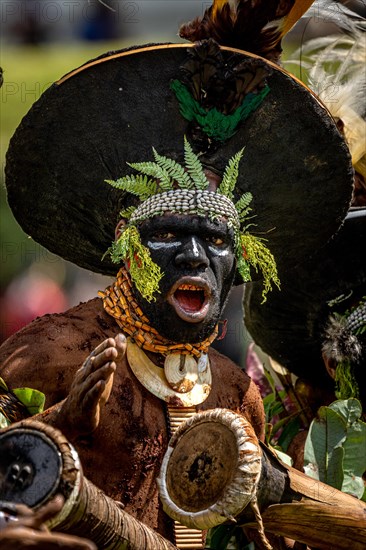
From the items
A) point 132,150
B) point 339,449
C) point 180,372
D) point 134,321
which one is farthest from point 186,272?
point 339,449

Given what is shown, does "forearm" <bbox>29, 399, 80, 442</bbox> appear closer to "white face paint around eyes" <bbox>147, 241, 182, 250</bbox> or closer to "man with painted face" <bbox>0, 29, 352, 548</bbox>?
"man with painted face" <bbox>0, 29, 352, 548</bbox>

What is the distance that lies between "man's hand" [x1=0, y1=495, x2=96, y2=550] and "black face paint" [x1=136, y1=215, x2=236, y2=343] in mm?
1278

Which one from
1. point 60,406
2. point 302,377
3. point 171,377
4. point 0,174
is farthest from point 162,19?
point 60,406

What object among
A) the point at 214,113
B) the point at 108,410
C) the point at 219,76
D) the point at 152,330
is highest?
the point at 219,76

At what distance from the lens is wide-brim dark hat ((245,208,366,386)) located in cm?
492

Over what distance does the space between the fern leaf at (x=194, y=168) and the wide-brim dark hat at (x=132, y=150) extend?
0.08m

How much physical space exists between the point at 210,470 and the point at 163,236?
3.32 ft

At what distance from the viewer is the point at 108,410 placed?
357 centimetres

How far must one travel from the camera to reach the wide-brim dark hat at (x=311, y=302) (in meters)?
4.92

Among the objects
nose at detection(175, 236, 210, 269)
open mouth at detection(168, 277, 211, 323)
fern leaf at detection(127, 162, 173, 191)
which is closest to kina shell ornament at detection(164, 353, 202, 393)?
open mouth at detection(168, 277, 211, 323)

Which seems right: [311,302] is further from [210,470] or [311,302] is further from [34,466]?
[34,466]

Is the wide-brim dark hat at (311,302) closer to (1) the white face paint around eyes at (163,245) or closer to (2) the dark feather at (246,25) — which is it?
(2) the dark feather at (246,25)

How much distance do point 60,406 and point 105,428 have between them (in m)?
0.52

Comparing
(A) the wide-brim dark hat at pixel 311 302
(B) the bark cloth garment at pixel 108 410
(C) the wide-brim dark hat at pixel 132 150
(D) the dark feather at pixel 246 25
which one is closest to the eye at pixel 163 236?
(C) the wide-brim dark hat at pixel 132 150
